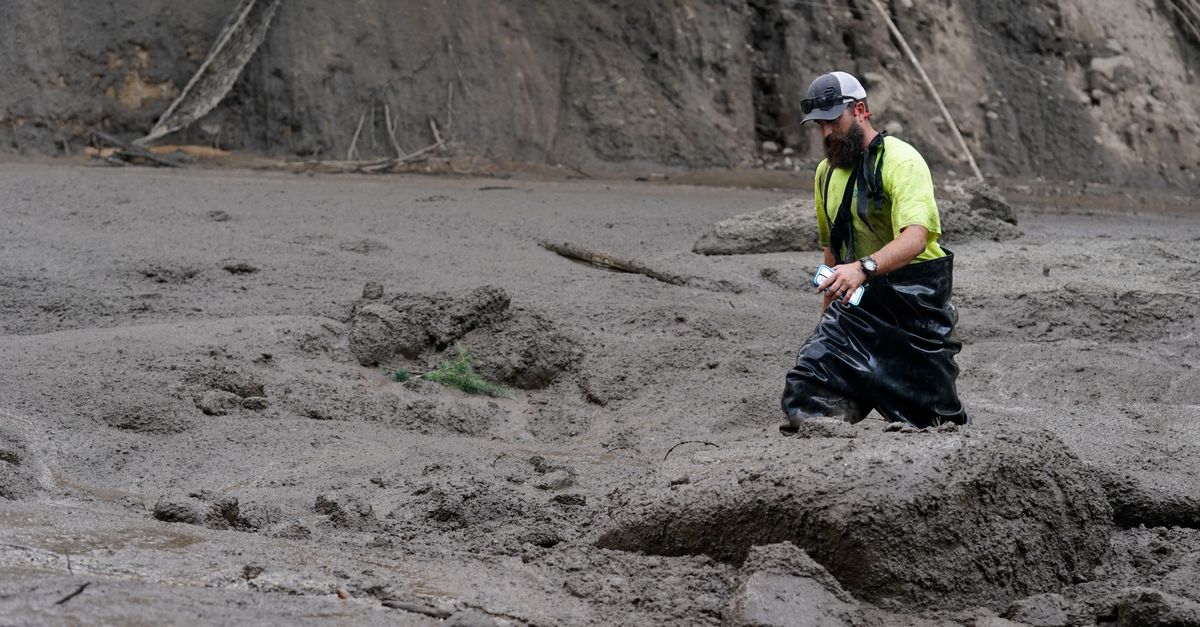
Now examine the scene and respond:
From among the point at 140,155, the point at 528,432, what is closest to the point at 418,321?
the point at 528,432

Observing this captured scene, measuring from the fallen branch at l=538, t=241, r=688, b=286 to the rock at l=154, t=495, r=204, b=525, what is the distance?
399 centimetres

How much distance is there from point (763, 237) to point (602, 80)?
5.07 meters

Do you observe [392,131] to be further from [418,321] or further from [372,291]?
[418,321]

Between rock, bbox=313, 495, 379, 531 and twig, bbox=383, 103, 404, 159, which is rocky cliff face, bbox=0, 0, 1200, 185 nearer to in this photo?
twig, bbox=383, 103, 404, 159

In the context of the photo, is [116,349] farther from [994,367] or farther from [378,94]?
[378,94]

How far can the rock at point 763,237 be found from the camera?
8.27 metres

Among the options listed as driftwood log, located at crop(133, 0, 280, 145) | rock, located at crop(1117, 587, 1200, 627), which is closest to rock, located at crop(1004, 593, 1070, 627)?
rock, located at crop(1117, 587, 1200, 627)

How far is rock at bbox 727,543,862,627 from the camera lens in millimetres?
2971

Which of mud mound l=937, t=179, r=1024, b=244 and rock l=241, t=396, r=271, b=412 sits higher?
mud mound l=937, t=179, r=1024, b=244

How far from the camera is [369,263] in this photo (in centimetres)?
727

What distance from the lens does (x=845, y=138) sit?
15.0 feet

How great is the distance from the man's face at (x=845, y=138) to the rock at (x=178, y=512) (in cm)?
237

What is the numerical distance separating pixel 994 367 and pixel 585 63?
7.61 metres

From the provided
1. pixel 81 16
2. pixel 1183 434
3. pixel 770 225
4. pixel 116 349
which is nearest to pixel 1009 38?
pixel 770 225
